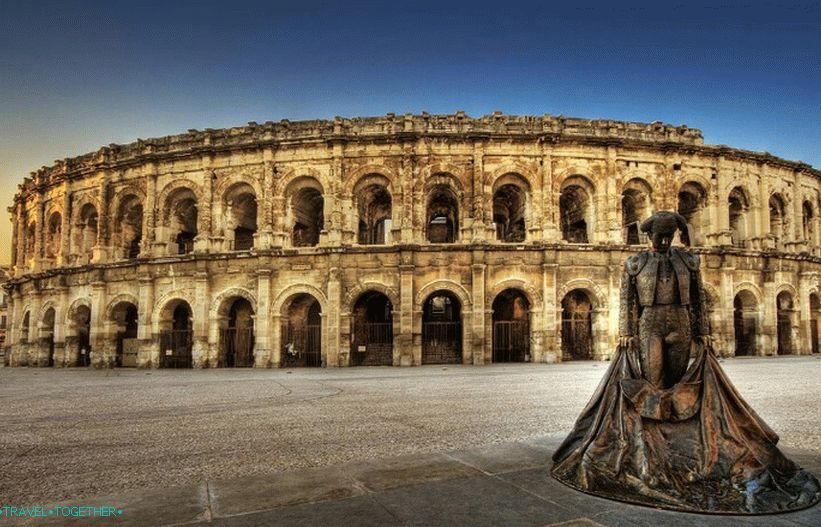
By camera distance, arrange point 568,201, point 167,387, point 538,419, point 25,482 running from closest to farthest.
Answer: point 25,482 → point 538,419 → point 167,387 → point 568,201

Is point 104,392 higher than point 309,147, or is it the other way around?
point 309,147

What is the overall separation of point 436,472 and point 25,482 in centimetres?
357

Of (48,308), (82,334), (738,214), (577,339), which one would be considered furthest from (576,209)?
(48,308)

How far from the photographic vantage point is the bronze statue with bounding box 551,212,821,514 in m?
3.21

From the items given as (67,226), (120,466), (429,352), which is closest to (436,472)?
(120,466)

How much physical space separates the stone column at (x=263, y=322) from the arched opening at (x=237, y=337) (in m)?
0.74

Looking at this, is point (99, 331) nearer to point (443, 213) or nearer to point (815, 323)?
point (443, 213)

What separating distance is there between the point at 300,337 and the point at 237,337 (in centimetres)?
287

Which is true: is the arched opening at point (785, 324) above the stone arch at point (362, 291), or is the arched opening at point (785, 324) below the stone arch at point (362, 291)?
below

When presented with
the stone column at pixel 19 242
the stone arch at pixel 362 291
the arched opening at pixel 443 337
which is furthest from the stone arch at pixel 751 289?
the stone column at pixel 19 242

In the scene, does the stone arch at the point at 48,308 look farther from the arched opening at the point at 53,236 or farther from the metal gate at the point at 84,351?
the arched opening at the point at 53,236

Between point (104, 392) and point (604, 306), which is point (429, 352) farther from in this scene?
point (104, 392)

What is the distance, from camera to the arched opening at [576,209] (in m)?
20.1

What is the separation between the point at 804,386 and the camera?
1045 centimetres
